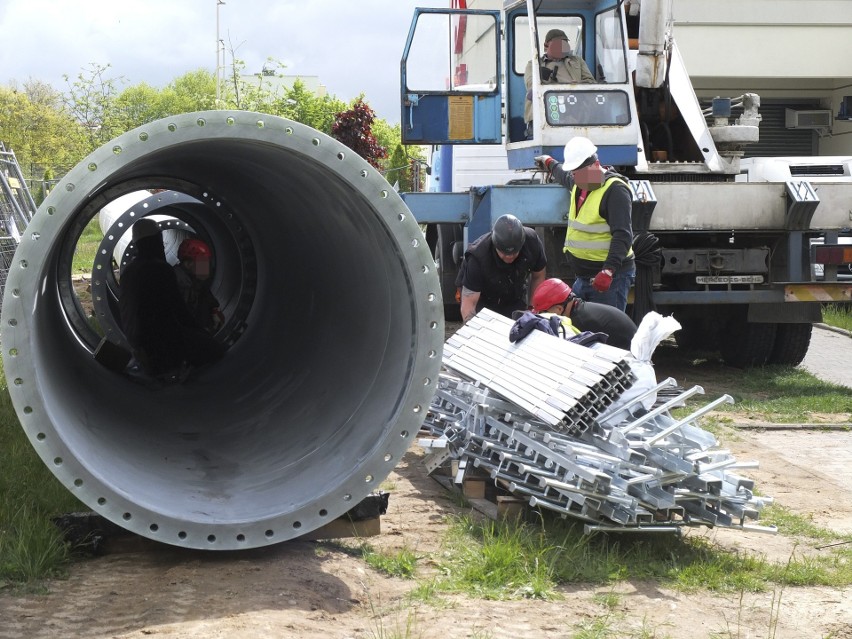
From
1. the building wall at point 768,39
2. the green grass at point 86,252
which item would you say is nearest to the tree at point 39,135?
the green grass at point 86,252

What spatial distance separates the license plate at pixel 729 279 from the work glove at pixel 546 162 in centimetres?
156

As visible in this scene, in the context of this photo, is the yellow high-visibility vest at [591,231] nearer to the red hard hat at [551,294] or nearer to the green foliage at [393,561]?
the red hard hat at [551,294]

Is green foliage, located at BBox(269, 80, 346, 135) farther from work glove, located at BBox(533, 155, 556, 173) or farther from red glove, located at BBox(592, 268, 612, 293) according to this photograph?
red glove, located at BBox(592, 268, 612, 293)

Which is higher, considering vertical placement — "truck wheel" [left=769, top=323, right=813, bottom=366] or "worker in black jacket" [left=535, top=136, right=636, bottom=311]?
"worker in black jacket" [left=535, top=136, right=636, bottom=311]

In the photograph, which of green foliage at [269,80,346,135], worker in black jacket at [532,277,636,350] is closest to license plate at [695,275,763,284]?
worker in black jacket at [532,277,636,350]

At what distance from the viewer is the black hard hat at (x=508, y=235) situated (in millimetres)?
7547

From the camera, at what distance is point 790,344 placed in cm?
1054

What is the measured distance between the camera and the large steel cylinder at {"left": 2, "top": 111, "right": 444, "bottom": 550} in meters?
4.12

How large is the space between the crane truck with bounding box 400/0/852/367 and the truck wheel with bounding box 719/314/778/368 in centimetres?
1

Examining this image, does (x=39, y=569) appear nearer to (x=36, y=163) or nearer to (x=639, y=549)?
(x=639, y=549)

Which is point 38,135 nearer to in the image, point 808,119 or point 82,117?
point 82,117

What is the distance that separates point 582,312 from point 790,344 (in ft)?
14.4

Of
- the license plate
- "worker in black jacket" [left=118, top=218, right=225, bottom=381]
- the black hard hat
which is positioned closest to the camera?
the black hard hat

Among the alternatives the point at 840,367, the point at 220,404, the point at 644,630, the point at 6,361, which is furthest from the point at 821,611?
the point at 840,367
